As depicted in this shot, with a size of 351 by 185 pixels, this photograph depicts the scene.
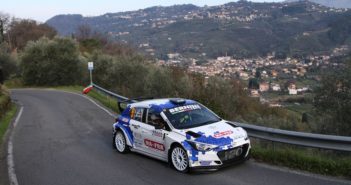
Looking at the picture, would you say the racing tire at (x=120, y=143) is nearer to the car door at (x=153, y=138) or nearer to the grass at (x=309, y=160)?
the car door at (x=153, y=138)

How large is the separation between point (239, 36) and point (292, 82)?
9168cm

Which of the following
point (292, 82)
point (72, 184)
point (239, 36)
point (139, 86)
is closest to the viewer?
point (72, 184)

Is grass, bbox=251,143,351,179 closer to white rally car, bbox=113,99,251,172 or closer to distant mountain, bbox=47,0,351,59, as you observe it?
white rally car, bbox=113,99,251,172

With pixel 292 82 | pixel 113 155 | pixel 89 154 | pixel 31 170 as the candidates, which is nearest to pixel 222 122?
pixel 113 155

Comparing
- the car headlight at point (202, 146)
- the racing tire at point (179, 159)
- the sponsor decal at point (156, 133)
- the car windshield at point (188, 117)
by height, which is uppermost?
the car windshield at point (188, 117)

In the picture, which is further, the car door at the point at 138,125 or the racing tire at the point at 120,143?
the racing tire at the point at 120,143

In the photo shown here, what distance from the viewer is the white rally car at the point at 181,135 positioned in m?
8.91

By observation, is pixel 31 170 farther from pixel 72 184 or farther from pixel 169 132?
pixel 169 132

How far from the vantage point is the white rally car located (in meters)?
8.91

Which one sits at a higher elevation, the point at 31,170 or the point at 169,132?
the point at 169,132

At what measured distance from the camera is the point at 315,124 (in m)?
16.1

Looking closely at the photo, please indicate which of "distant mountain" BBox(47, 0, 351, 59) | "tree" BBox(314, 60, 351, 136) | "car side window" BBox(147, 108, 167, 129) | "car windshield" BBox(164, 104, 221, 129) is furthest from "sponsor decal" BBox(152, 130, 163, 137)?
"distant mountain" BBox(47, 0, 351, 59)

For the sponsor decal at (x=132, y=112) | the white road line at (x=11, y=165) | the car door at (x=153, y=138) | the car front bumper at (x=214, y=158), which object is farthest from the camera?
the sponsor decal at (x=132, y=112)

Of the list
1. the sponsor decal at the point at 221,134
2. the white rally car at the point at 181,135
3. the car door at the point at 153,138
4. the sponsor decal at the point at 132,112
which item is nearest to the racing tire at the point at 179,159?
the white rally car at the point at 181,135
